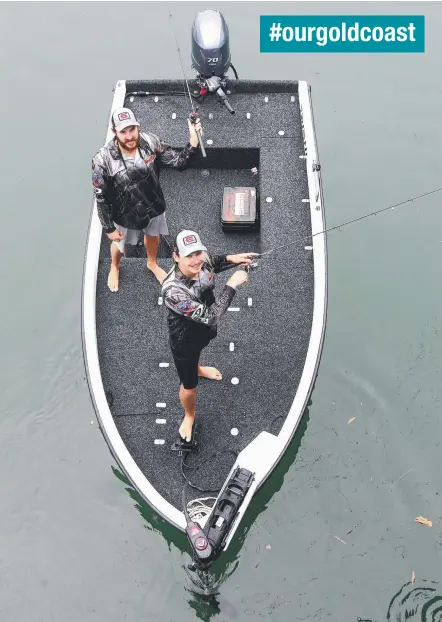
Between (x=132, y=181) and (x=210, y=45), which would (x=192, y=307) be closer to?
(x=132, y=181)

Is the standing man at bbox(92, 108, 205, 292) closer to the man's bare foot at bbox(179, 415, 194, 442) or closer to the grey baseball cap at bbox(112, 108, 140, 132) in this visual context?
the grey baseball cap at bbox(112, 108, 140, 132)

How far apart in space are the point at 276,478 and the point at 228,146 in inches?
134

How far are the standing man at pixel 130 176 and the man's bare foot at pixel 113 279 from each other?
0.68 feet

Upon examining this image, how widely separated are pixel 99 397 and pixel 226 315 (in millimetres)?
1306

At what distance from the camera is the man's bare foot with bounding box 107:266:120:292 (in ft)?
18.4

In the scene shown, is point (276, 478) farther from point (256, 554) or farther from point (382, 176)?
point (382, 176)

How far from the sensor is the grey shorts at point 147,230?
5.36 metres

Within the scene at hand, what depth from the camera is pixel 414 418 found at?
19.1 ft

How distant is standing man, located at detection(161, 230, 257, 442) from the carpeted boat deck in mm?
724

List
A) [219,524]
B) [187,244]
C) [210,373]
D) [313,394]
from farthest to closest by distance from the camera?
[313,394]
[210,373]
[219,524]
[187,244]

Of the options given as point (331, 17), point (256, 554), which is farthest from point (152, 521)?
point (331, 17)

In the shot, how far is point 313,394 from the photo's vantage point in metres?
6.02

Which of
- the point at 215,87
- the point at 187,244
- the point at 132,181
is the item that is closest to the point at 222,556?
the point at 187,244

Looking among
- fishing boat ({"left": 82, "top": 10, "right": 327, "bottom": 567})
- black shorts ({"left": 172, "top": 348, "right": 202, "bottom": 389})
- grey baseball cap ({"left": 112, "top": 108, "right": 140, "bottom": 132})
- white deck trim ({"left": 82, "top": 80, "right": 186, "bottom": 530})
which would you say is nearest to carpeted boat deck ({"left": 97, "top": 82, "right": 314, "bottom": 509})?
fishing boat ({"left": 82, "top": 10, "right": 327, "bottom": 567})
